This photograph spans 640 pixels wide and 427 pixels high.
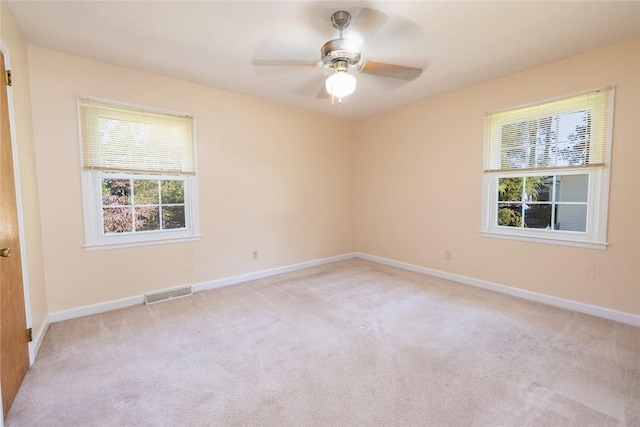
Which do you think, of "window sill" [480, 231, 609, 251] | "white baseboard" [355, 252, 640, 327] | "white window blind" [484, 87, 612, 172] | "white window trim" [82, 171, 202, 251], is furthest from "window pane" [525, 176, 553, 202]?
"white window trim" [82, 171, 202, 251]

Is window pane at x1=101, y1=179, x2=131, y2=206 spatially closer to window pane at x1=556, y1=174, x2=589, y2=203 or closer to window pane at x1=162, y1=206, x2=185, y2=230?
window pane at x1=162, y1=206, x2=185, y2=230

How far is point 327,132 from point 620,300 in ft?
13.1

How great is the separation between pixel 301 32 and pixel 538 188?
2936 mm

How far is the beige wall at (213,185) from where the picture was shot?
8.55 feet

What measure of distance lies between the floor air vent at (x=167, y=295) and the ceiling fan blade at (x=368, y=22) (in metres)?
3.19

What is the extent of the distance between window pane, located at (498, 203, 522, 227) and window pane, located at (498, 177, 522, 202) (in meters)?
0.07

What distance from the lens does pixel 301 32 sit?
7.43ft

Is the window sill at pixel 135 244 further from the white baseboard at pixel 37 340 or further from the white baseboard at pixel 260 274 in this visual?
the white baseboard at pixel 37 340

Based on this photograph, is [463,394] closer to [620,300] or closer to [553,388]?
[553,388]

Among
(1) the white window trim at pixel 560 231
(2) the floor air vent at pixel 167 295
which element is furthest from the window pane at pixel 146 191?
(1) the white window trim at pixel 560 231

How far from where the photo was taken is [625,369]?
1.89 m

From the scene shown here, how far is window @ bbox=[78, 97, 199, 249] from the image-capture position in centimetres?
277

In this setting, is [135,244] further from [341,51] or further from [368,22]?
[368,22]

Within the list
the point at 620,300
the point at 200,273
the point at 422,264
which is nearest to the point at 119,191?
the point at 200,273
